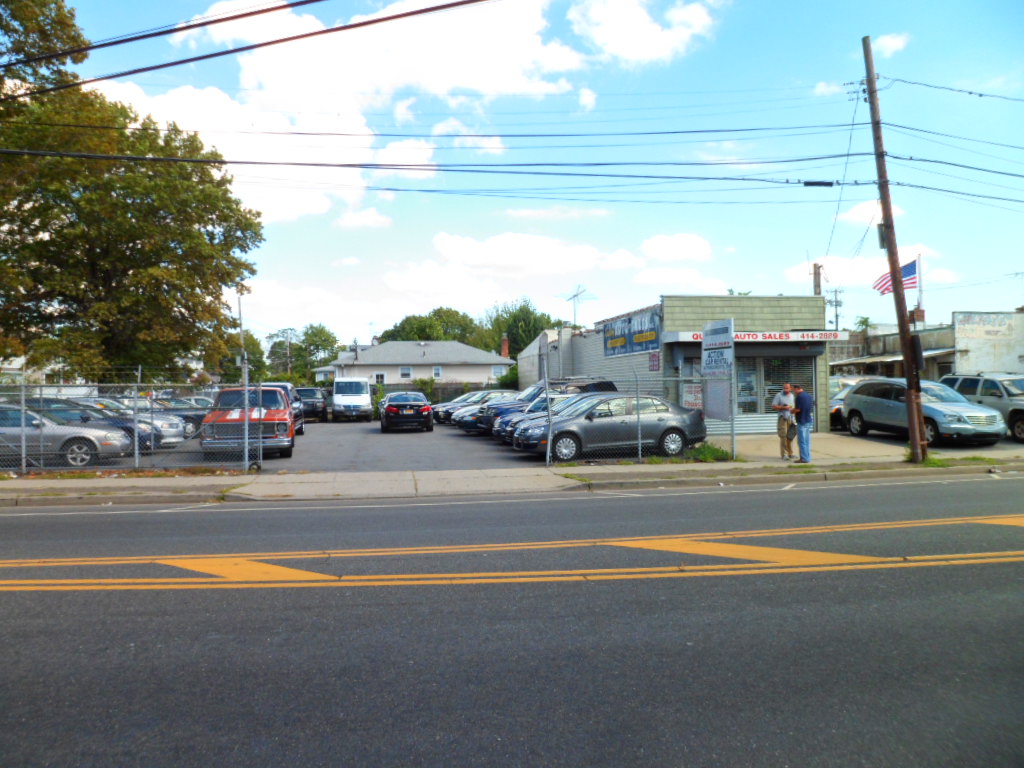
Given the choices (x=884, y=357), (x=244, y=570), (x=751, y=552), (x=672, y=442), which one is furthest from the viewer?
(x=884, y=357)

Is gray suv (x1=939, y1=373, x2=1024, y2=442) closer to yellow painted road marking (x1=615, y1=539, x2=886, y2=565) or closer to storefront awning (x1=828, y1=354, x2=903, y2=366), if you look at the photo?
storefront awning (x1=828, y1=354, x2=903, y2=366)

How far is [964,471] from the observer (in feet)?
52.1

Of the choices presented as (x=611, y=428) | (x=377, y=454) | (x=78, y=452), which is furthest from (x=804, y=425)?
(x=78, y=452)

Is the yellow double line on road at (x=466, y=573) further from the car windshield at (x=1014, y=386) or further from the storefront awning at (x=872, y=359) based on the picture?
the storefront awning at (x=872, y=359)

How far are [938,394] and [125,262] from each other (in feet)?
108

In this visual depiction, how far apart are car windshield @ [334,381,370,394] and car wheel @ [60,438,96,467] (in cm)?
2163

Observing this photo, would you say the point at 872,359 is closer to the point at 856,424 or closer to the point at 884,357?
the point at 884,357

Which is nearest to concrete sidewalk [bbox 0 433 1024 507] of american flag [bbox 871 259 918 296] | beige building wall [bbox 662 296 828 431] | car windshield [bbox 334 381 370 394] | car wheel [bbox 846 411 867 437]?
car wheel [bbox 846 411 867 437]

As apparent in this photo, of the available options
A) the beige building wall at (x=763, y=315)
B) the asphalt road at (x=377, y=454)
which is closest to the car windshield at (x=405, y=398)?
the asphalt road at (x=377, y=454)

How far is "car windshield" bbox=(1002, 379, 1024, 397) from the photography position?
69.3 feet

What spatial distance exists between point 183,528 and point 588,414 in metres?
9.82

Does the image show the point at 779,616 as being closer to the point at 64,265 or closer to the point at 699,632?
the point at 699,632

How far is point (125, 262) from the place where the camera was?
35062 mm

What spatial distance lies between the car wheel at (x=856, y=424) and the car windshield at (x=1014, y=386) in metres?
3.76
